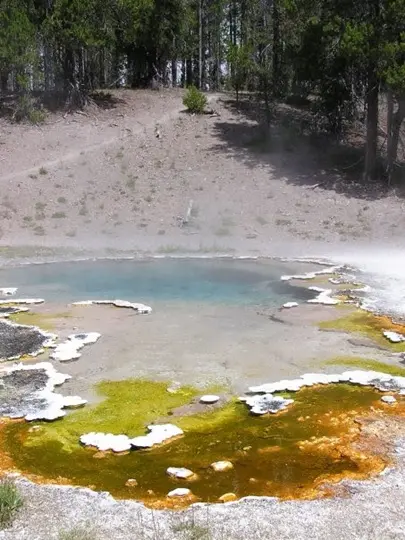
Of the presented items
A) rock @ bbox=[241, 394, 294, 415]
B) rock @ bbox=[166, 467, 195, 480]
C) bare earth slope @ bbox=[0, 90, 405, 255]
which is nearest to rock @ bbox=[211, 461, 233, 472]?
rock @ bbox=[166, 467, 195, 480]

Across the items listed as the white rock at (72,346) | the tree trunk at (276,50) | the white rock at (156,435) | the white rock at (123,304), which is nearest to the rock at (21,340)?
the white rock at (72,346)

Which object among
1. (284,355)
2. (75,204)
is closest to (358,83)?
(75,204)

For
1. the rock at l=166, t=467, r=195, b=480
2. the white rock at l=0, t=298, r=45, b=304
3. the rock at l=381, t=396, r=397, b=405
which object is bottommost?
the white rock at l=0, t=298, r=45, b=304

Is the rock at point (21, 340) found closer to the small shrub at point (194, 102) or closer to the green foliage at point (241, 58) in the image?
the green foliage at point (241, 58)

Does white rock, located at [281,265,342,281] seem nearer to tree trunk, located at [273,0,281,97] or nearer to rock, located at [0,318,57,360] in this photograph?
rock, located at [0,318,57,360]

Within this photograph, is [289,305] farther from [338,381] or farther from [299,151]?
[299,151]

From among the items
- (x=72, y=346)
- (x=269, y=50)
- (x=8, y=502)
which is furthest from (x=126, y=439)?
(x=269, y=50)
